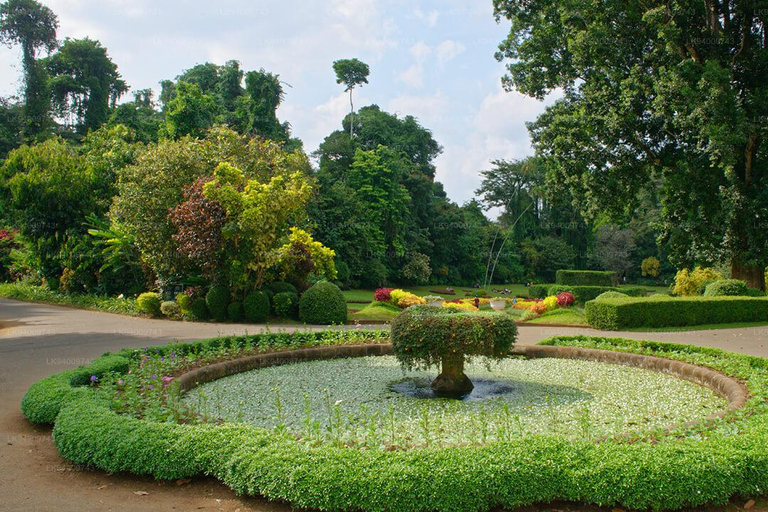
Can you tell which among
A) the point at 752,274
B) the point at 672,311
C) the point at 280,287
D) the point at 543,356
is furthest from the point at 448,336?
the point at 752,274

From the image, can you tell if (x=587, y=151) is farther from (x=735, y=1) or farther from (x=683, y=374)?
(x=683, y=374)

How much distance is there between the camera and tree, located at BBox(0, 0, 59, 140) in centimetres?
4141

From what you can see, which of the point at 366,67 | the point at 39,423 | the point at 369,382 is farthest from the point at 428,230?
the point at 39,423

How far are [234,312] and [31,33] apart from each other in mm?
44286

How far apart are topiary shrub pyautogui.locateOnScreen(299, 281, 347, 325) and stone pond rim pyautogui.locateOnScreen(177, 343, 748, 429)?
560 cm

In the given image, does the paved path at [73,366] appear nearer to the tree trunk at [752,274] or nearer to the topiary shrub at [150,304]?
the topiary shrub at [150,304]

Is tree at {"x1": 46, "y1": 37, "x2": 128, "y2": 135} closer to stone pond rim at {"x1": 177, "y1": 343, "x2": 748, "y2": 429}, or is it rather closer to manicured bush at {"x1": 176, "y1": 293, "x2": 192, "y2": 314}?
manicured bush at {"x1": 176, "y1": 293, "x2": 192, "y2": 314}

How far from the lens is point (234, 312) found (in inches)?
602

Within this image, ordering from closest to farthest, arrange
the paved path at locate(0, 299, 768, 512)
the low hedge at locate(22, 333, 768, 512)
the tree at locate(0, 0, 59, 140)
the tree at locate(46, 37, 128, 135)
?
the low hedge at locate(22, 333, 768, 512)
the paved path at locate(0, 299, 768, 512)
the tree at locate(0, 0, 59, 140)
the tree at locate(46, 37, 128, 135)

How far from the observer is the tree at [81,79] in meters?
45.1

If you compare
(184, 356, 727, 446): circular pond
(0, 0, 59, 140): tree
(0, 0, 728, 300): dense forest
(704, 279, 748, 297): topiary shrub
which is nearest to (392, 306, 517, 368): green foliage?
(184, 356, 727, 446): circular pond

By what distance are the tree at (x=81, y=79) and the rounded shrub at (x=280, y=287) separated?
3499cm

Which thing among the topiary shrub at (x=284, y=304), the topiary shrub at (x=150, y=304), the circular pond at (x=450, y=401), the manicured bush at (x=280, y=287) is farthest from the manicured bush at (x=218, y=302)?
the circular pond at (x=450, y=401)

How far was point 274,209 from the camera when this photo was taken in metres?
14.9
